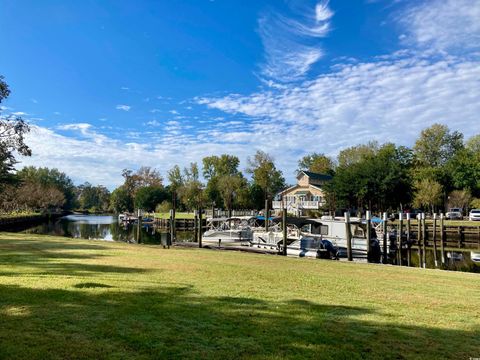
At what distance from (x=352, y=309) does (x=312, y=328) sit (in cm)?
185

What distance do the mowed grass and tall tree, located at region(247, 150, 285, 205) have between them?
7111cm

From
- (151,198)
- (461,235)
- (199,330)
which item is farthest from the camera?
(151,198)

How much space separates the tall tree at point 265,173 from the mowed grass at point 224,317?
71.1 meters

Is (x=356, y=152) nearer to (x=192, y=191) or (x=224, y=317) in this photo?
(x=192, y=191)

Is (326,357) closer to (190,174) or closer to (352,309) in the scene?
(352,309)

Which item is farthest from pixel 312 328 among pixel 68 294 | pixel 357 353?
pixel 68 294

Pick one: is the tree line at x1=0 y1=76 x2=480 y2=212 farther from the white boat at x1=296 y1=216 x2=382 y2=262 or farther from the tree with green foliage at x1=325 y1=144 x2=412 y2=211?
the white boat at x1=296 y1=216 x2=382 y2=262

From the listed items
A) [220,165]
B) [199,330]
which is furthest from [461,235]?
[220,165]

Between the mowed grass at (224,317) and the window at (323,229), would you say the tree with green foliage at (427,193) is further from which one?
the mowed grass at (224,317)

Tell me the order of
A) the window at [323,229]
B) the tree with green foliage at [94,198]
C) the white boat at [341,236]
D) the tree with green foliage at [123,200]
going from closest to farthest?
the white boat at [341,236]
the window at [323,229]
the tree with green foliage at [123,200]
the tree with green foliage at [94,198]

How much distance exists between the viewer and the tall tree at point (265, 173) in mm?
82375

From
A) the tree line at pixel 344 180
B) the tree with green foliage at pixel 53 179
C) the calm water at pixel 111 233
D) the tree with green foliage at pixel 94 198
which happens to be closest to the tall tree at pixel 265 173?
the tree line at pixel 344 180

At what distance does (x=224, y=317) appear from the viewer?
21.9 feet

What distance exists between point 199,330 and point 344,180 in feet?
207
